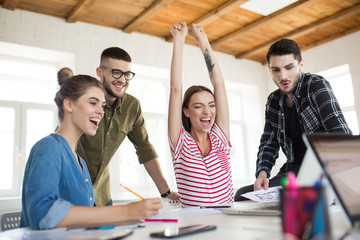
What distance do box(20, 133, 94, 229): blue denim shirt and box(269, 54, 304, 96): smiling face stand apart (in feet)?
4.57

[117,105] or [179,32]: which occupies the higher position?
[179,32]

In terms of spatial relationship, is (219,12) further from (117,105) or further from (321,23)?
(117,105)

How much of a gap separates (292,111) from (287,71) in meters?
0.26

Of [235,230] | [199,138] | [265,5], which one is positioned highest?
[265,5]

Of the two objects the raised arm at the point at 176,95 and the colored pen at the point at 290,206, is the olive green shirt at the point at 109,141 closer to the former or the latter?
the raised arm at the point at 176,95

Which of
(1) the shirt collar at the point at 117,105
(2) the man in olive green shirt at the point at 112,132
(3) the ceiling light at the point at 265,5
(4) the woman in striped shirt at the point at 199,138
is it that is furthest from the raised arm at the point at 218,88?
(3) the ceiling light at the point at 265,5

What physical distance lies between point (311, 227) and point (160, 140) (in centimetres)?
449

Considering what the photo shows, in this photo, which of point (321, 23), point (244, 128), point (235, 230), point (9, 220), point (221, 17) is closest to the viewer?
point (235, 230)

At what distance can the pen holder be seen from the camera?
479 mm

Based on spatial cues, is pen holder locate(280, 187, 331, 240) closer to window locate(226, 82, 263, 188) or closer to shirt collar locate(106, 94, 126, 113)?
shirt collar locate(106, 94, 126, 113)

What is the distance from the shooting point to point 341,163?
83 cm

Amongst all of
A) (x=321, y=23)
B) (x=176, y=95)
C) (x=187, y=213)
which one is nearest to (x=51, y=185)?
(x=187, y=213)

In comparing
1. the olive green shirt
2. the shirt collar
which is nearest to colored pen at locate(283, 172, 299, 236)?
the olive green shirt

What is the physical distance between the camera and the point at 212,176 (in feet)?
5.53
